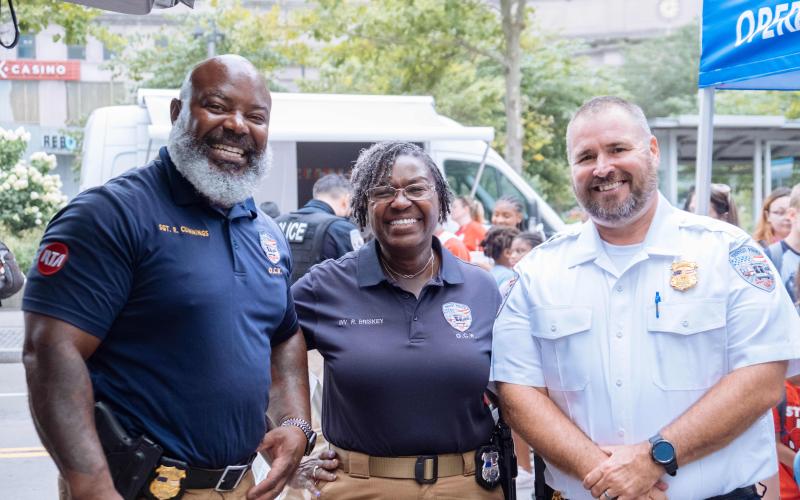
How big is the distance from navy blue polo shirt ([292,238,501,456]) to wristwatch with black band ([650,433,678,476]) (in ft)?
→ 2.31

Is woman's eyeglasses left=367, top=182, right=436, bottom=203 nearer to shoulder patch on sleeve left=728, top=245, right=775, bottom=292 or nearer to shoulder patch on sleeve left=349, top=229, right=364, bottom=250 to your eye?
shoulder patch on sleeve left=728, top=245, right=775, bottom=292

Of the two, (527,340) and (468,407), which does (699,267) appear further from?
(468,407)

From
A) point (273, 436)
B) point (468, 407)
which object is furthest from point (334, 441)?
point (468, 407)

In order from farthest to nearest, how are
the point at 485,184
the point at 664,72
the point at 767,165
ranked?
the point at 664,72 → the point at 767,165 → the point at 485,184

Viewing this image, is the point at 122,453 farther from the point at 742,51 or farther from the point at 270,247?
the point at 742,51

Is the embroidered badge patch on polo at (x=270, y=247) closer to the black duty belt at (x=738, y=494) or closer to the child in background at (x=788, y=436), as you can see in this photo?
the black duty belt at (x=738, y=494)

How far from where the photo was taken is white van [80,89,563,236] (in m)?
11.0

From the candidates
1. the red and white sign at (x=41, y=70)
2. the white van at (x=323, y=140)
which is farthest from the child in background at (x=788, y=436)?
the red and white sign at (x=41, y=70)

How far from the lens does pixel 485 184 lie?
41.8 feet

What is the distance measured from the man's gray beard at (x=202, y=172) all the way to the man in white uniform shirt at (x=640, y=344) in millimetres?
1001

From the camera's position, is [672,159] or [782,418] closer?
[782,418]

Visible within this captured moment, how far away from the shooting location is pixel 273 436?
303 cm

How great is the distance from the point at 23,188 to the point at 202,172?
518 inches

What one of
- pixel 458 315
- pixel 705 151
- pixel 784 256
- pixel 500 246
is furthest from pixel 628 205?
pixel 500 246
